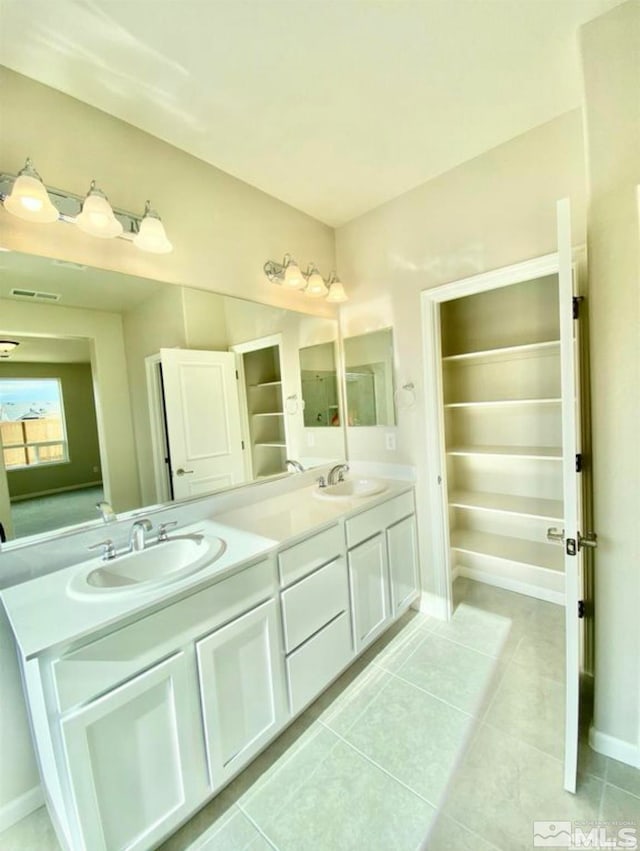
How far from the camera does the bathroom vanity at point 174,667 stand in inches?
36.7

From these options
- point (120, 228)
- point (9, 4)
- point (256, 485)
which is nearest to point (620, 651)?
point (256, 485)

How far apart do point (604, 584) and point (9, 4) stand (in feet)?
8.72

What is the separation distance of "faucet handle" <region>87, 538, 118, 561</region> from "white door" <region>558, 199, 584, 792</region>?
1578 millimetres

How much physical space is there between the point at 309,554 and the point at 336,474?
2.93ft

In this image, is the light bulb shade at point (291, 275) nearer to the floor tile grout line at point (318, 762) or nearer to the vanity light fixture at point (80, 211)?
the vanity light fixture at point (80, 211)

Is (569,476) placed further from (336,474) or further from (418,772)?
(336,474)

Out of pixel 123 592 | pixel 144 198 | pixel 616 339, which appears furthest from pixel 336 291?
pixel 123 592

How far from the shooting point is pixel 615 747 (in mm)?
1332

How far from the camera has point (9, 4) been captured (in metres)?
1.04

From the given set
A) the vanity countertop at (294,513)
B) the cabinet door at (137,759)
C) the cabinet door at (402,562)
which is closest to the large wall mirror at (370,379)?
the vanity countertop at (294,513)

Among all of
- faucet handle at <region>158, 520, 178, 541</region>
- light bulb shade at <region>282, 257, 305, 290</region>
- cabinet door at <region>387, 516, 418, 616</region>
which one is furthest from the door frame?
faucet handle at <region>158, 520, 178, 541</region>

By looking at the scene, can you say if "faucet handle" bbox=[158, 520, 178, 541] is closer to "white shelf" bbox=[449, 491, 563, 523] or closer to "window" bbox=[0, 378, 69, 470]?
"window" bbox=[0, 378, 69, 470]

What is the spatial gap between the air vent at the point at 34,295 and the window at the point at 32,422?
0.30 m

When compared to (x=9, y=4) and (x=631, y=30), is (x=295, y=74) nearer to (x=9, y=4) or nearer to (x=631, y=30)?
(x=9, y=4)
